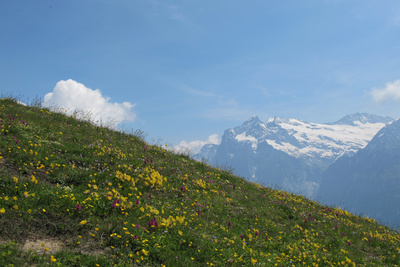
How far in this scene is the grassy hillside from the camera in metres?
6.14

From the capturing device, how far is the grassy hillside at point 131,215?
20.1ft

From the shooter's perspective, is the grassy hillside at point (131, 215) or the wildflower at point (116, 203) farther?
the wildflower at point (116, 203)

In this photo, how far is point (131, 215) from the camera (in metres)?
7.59

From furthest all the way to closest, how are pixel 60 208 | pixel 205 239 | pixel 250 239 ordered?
pixel 250 239
pixel 205 239
pixel 60 208

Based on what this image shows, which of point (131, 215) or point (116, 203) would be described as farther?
point (116, 203)

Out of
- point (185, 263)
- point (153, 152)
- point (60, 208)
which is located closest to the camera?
point (185, 263)

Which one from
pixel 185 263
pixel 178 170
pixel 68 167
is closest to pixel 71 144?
pixel 68 167

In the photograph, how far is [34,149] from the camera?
995 cm

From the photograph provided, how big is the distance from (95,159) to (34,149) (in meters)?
2.32

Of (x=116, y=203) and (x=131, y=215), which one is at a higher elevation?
(x=116, y=203)

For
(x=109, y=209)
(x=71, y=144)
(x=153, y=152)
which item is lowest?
(x=109, y=209)

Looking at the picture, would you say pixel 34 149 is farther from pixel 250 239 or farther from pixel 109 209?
pixel 250 239

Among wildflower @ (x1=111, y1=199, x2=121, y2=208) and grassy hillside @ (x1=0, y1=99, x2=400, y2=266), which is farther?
wildflower @ (x1=111, y1=199, x2=121, y2=208)

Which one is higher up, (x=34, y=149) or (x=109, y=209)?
(x=34, y=149)
